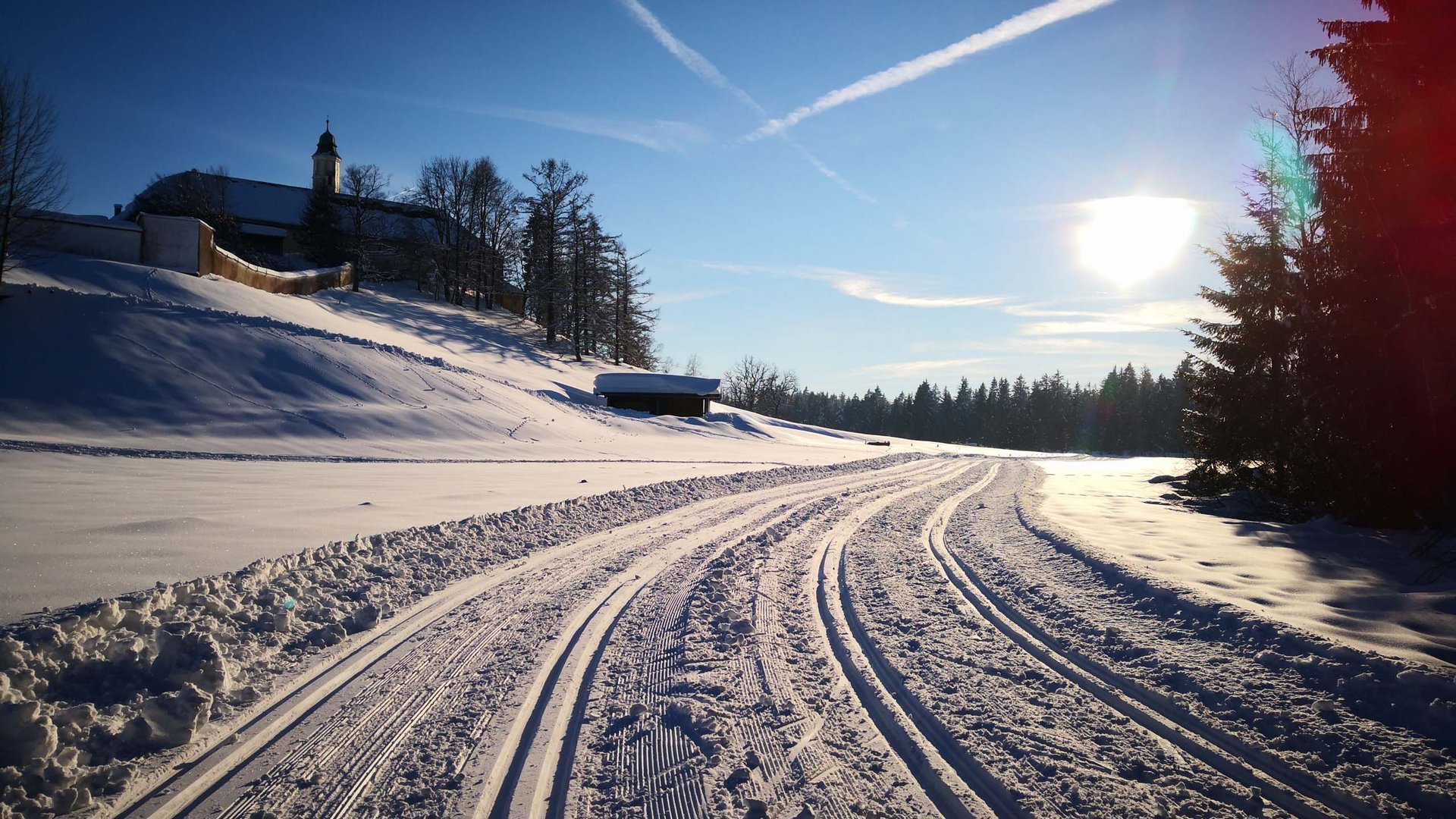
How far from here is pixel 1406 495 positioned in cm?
915

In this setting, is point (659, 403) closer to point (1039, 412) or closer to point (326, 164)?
point (326, 164)

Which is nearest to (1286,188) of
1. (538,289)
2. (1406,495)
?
(1406,495)

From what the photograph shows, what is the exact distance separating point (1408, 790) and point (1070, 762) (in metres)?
1.52

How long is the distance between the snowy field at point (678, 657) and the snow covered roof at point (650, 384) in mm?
23230

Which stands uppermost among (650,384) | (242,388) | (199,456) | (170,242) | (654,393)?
(170,242)

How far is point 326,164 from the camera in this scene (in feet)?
188

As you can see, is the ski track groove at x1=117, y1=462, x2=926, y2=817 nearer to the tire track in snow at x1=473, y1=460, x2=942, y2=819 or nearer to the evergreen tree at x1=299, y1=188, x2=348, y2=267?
the tire track in snow at x1=473, y1=460, x2=942, y2=819

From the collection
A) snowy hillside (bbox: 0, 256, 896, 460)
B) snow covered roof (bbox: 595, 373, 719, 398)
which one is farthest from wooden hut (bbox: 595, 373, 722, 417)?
snowy hillside (bbox: 0, 256, 896, 460)

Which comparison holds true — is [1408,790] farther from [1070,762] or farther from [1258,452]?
[1258,452]

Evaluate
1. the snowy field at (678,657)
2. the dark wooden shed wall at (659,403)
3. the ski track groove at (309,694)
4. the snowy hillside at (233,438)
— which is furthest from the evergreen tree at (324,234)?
the ski track groove at (309,694)

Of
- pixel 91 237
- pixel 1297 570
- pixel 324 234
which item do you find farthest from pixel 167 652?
pixel 324 234

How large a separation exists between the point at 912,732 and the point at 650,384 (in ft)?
106

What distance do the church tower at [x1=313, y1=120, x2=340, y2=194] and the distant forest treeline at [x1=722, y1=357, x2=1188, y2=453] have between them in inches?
1922

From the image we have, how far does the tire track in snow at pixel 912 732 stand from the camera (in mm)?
2869
